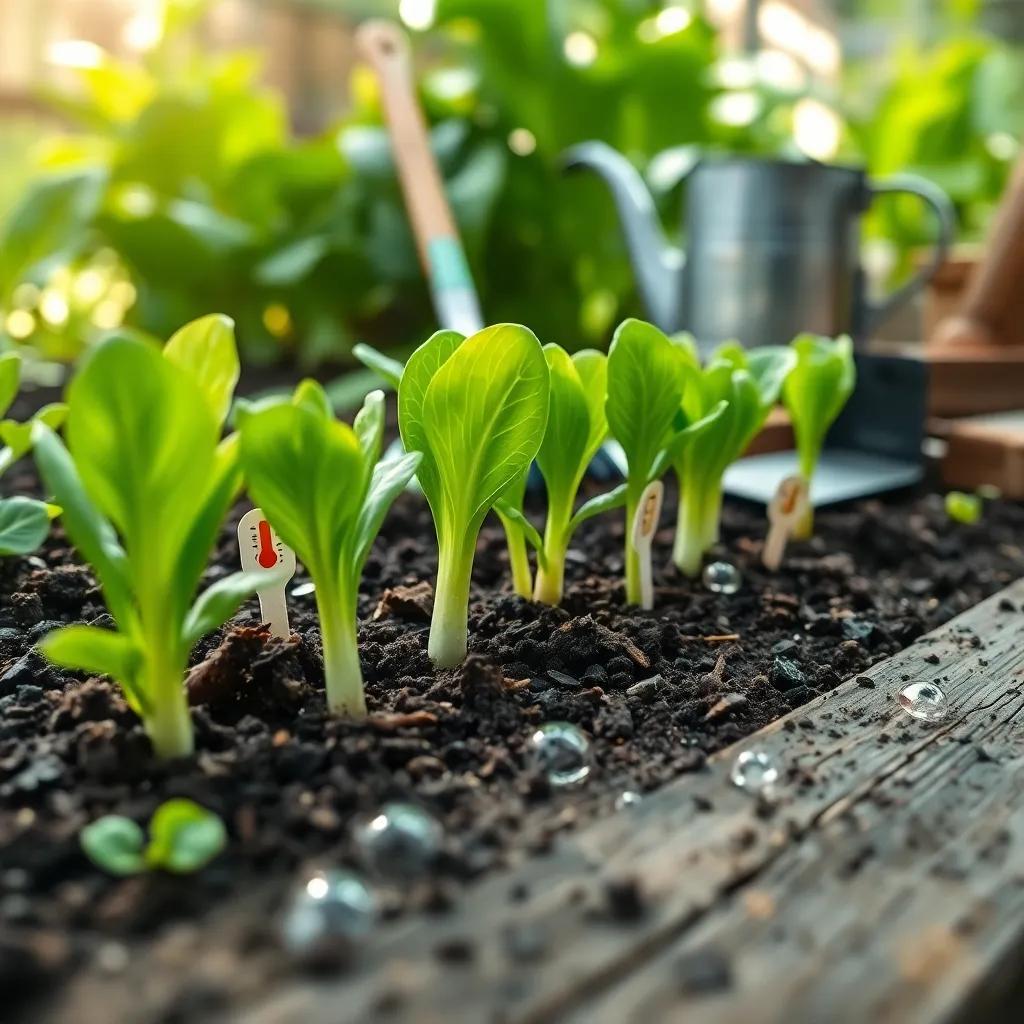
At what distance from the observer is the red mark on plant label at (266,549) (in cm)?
75

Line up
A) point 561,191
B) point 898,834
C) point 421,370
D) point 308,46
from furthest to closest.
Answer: point 308,46
point 561,191
point 421,370
point 898,834

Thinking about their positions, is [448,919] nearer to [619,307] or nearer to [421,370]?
[421,370]

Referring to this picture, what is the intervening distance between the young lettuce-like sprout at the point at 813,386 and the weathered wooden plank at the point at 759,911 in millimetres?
490

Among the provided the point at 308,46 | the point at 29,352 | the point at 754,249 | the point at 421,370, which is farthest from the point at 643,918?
the point at 308,46

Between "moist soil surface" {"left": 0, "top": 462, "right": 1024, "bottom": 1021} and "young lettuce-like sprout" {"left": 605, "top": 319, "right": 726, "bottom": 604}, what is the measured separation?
12 cm

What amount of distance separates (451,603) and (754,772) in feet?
0.80

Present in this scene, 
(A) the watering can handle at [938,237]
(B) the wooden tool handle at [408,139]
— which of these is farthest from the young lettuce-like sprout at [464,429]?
(A) the watering can handle at [938,237]

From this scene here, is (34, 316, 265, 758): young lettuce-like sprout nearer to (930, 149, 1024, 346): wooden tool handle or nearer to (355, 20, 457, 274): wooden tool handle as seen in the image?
(355, 20, 457, 274): wooden tool handle

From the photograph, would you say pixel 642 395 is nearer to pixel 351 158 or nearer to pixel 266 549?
pixel 266 549

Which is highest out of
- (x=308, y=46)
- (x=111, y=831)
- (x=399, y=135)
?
(x=308, y=46)

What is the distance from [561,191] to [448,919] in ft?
5.67

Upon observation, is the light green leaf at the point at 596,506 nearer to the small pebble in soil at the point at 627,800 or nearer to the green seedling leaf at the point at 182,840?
the small pebble in soil at the point at 627,800

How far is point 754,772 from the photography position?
0.61 metres

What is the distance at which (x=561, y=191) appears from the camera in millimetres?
2018
